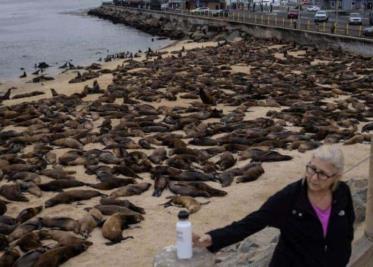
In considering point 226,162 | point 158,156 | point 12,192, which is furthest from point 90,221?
point 226,162

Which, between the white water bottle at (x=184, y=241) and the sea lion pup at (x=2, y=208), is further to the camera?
the sea lion pup at (x=2, y=208)

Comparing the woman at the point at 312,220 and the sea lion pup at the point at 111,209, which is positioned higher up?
the woman at the point at 312,220

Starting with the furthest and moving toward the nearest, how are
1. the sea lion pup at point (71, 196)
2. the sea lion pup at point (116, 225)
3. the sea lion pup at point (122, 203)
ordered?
the sea lion pup at point (71, 196) < the sea lion pup at point (122, 203) < the sea lion pup at point (116, 225)

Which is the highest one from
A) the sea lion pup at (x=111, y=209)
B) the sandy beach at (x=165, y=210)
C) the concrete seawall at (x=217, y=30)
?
the concrete seawall at (x=217, y=30)

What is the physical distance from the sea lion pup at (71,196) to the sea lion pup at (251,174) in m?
3.01

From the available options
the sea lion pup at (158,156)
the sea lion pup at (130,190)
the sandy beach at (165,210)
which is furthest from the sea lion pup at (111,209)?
the sea lion pup at (158,156)

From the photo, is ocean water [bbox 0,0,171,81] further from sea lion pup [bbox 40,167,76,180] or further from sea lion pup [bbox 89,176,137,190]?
sea lion pup [bbox 89,176,137,190]

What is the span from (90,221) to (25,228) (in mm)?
1112

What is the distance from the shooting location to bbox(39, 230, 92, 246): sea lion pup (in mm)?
9250

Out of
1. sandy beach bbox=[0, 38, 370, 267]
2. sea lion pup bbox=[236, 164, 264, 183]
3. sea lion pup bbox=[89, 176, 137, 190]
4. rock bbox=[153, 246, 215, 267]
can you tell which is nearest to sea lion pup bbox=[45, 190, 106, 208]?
sandy beach bbox=[0, 38, 370, 267]

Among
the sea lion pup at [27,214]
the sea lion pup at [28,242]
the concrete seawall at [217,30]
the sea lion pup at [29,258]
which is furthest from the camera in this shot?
the concrete seawall at [217,30]

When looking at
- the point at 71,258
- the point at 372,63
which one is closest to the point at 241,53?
the point at 372,63

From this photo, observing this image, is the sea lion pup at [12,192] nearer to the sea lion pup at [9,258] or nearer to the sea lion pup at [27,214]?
the sea lion pup at [27,214]

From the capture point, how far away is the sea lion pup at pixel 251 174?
12.2 m
